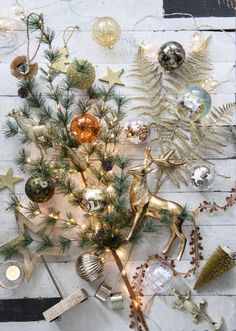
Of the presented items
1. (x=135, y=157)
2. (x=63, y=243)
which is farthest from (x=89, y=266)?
(x=135, y=157)

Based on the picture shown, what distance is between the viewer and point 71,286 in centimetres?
188

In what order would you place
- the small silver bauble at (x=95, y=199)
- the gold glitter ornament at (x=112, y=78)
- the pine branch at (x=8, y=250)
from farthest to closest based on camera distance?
1. the gold glitter ornament at (x=112, y=78)
2. the pine branch at (x=8, y=250)
3. the small silver bauble at (x=95, y=199)

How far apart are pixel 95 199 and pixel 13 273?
14.0 inches

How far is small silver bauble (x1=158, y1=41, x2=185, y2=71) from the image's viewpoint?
6.24ft

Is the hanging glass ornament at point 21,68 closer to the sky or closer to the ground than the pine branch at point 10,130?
closer to the sky

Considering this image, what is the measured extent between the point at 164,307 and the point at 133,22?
0.93 m

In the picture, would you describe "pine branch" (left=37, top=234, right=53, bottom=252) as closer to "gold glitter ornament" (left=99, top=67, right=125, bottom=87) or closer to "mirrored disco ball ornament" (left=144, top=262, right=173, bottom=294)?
"mirrored disco ball ornament" (left=144, top=262, right=173, bottom=294)

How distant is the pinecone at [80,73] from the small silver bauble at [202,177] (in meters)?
0.44

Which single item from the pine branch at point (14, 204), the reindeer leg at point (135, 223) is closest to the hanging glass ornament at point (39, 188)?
the pine branch at point (14, 204)

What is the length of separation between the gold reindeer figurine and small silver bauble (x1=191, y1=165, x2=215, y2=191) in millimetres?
71

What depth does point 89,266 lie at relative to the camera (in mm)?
1797

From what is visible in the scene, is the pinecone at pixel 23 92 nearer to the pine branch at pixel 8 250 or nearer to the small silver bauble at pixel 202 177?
the pine branch at pixel 8 250

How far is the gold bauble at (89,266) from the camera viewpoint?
5.90 ft

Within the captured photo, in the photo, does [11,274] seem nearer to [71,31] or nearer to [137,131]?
[137,131]
